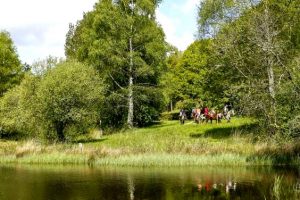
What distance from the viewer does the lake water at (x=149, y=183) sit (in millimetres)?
22688

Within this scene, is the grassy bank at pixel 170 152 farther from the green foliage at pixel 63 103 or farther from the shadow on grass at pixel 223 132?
the green foliage at pixel 63 103

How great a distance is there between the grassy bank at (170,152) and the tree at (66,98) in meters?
2.65

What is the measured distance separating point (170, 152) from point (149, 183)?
23.7 feet

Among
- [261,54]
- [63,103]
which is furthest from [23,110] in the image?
[261,54]

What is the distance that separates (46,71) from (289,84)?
2620 cm

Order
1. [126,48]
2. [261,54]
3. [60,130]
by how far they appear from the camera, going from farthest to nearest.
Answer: [126,48]
[60,130]
[261,54]

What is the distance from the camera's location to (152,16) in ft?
174

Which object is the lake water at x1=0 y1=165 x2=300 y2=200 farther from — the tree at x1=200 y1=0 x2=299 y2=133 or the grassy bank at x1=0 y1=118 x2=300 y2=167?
the tree at x1=200 y1=0 x2=299 y2=133

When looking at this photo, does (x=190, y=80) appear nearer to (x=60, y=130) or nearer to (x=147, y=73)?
(x=147, y=73)

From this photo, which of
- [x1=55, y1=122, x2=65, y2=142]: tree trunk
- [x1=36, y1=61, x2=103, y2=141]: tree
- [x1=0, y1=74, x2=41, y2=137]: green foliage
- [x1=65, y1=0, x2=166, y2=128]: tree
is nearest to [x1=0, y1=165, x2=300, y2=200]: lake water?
[x1=36, y1=61, x2=103, y2=141]: tree

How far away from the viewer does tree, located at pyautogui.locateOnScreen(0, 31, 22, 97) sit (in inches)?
2596

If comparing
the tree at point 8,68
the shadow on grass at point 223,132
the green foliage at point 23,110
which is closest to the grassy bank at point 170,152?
the shadow on grass at point 223,132

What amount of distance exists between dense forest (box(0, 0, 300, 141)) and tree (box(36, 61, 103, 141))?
9 centimetres

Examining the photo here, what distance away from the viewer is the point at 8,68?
66.7 m
